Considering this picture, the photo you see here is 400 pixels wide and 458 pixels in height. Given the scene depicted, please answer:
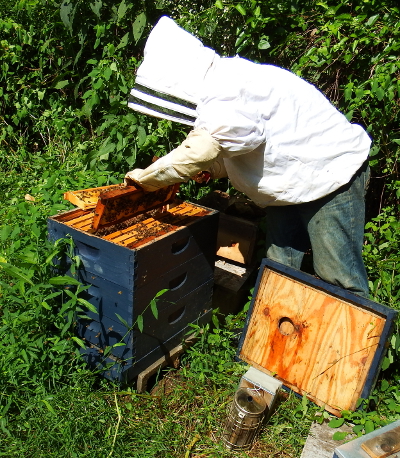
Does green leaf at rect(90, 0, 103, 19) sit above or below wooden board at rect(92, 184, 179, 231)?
above

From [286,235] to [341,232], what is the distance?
333 mm

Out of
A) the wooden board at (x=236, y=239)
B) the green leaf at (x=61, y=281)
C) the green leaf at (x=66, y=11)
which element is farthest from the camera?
the green leaf at (x=66, y=11)

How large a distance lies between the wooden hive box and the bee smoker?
1.14 ft

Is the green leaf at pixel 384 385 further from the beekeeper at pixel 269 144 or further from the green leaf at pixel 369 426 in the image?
the beekeeper at pixel 269 144

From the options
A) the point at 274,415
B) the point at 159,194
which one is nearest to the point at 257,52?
the point at 159,194

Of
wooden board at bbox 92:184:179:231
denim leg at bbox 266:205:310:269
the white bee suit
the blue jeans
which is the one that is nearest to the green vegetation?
wooden board at bbox 92:184:179:231

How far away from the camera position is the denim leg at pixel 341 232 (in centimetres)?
231

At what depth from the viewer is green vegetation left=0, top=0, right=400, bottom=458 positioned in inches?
80.7

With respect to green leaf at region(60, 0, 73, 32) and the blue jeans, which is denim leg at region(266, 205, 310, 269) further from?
green leaf at region(60, 0, 73, 32)

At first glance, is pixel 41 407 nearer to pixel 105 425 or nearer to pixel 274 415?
pixel 105 425

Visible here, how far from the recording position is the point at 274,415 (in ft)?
7.59

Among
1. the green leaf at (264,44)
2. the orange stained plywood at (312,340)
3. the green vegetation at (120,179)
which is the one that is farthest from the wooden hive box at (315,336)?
the green leaf at (264,44)

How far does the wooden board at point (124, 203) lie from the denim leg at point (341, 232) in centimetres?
77

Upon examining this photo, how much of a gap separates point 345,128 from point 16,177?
3006 mm
